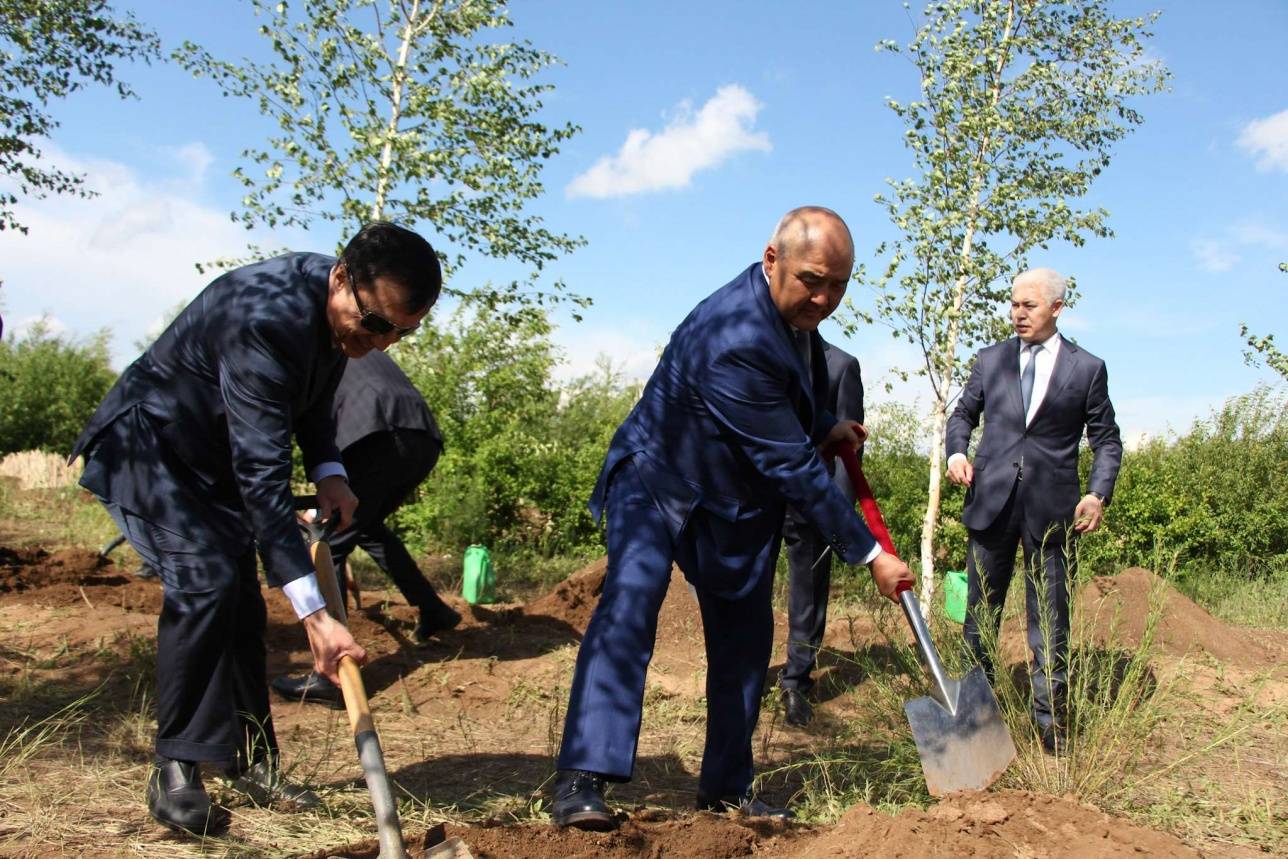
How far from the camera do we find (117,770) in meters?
3.72

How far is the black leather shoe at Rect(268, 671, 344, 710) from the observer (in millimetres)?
5074

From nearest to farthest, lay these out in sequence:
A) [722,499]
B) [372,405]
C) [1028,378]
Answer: [722,499] → [1028,378] → [372,405]

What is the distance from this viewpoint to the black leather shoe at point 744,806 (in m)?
3.40

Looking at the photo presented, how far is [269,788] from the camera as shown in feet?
11.5

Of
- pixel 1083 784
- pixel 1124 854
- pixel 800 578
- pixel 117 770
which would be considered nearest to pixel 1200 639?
pixel 800 578

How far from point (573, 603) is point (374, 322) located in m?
4.46

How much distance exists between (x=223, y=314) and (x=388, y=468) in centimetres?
242

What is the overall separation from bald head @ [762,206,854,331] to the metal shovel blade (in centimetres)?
92

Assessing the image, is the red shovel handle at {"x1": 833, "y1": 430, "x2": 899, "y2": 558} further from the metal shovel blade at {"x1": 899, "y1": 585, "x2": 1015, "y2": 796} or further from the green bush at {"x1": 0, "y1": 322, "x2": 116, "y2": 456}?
the green bush at {"x1": 0, "y1": 322, "x2": 116, "y2": 456}

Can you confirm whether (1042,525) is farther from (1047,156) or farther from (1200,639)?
(1047,156)

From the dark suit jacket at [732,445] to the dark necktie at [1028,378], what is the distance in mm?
1913

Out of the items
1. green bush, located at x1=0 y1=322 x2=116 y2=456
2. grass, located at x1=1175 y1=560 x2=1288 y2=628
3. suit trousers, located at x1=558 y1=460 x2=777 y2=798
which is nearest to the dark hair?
suit trousers, located at x1=558 y1=460 x2=777 y2=798

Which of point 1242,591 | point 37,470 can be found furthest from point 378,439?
point 37,470

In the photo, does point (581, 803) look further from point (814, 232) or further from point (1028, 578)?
point (1028, 578)
